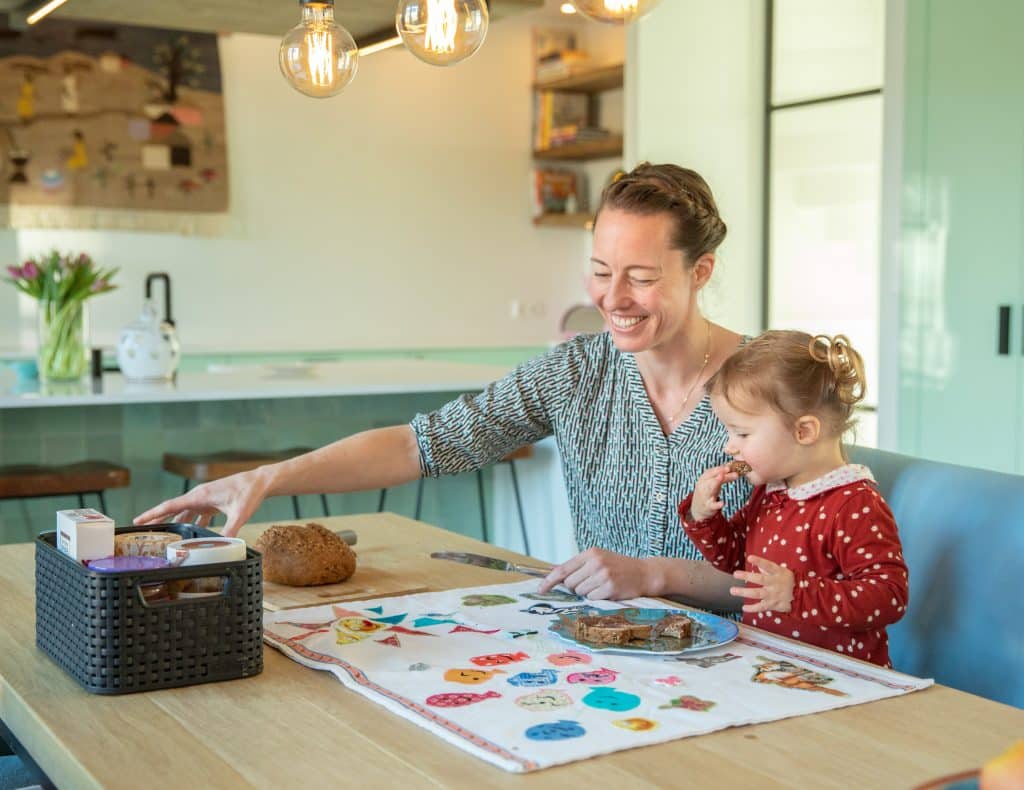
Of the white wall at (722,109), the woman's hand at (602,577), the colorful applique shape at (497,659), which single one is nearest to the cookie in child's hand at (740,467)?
the woman's hand at (602,577)

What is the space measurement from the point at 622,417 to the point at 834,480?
0.49 m

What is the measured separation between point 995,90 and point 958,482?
2481mm

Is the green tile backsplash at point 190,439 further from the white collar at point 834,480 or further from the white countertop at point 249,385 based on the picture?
the white collar at point 834,480

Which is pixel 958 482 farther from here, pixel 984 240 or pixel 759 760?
pixel 984 240

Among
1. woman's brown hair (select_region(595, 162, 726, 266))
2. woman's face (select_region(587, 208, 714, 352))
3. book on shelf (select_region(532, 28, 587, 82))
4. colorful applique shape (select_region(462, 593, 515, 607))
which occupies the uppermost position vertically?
book on shelf (select_region(532, 28, 587, 82))

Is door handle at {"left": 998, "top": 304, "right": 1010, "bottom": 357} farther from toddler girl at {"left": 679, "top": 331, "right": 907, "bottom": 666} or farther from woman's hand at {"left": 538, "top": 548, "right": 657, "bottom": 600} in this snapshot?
woman's hand at {"left": 538, "top": 548, "right": 657, "bottom": 600}

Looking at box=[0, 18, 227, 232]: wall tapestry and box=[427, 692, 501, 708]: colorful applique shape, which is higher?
box=[0, 18, 227, 232]: wall tapestry

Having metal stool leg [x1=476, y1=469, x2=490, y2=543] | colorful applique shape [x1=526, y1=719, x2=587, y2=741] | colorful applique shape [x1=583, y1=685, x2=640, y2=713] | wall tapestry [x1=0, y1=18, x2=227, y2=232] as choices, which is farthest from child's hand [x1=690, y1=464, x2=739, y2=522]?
wall tapestry [x1=0, y1=18, x2=227, y2=232]

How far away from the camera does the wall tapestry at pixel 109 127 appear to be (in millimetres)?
→ 5957

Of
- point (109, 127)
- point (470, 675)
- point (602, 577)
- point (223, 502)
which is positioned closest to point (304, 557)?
point (223, 502)

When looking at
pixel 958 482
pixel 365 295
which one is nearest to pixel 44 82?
pixel 365 295

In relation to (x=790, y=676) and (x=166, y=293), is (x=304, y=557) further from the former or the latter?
(x=166, y=293)

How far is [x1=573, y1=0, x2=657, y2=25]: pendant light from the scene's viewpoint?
2.04m

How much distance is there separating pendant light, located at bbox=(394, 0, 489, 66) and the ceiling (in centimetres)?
108
